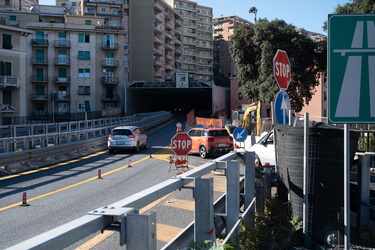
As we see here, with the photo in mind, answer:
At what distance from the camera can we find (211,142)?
24.7 meters

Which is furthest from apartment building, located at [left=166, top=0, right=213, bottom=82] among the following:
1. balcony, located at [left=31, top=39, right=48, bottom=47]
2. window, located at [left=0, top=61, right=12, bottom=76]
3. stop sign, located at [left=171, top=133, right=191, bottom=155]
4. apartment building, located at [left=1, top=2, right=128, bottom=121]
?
stop sign, located at [left=171, top=133, right=191, bottom=155]

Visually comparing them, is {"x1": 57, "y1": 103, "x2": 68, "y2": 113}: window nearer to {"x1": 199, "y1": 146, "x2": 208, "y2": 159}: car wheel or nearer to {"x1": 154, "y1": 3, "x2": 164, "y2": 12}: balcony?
{"x1": 154, "y1": 3, "x2": 164, "y2": 12}: balcony

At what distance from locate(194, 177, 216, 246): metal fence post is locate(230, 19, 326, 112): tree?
116 ft

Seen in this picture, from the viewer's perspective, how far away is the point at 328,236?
646 centimetres

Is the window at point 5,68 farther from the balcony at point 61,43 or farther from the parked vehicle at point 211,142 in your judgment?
the parked vehicle at point 211,142

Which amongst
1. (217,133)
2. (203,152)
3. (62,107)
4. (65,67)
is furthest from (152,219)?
(65,67)

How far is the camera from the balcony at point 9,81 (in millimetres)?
47906

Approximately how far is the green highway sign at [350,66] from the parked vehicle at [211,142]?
20695mm

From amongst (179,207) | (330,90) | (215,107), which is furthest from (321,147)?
(215,107)

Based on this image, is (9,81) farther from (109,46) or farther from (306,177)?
(306,177)

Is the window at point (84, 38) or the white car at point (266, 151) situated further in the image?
the window at point (84, 38)

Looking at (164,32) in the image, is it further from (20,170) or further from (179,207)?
(179,207)

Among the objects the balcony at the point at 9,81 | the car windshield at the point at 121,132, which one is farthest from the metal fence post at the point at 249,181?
the balcony at the point at 9,81

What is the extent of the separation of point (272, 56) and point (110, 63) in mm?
35998
